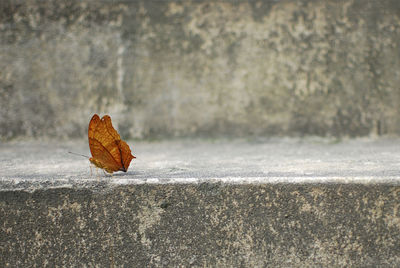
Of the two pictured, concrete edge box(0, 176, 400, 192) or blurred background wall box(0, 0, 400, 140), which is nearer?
concrete edge box(0, 176, 400, 192)

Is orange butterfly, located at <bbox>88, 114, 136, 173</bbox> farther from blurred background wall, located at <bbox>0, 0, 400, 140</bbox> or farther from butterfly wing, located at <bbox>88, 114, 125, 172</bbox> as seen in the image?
blurred background wall, located at <bbox>0, 0, 400, 140</bbox>

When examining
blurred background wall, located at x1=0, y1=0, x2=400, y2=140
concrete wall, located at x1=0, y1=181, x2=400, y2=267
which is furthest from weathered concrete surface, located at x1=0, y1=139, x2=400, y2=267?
blurred background wall, located at x1=0, y1=0, x2=400, y2=140

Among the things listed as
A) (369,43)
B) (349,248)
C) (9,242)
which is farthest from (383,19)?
(9,242)

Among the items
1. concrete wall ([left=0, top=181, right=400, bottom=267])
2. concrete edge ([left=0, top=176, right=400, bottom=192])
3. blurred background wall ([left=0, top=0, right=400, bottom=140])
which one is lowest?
concrete wall ([left=0, top=181, right=400, bottom=267])

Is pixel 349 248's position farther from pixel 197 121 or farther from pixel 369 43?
pixel 369 43

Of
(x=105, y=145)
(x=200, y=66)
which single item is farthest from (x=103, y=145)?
(x=200, y=66)

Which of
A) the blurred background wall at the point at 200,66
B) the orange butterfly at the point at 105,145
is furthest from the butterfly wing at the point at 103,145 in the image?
the blurred background wall at the point at 200,66

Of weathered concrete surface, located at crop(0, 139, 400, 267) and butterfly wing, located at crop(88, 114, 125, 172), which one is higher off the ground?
butterfly wing, located at crop(88, 114, 125, 172)

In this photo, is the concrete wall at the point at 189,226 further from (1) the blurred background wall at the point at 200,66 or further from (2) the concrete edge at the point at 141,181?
(1) the blurred background wall at the point at 200,66
